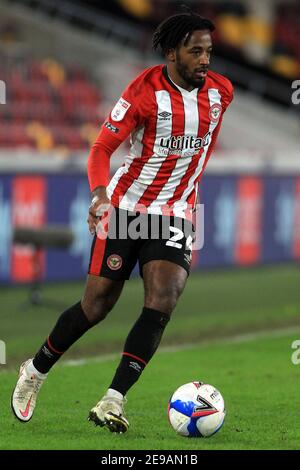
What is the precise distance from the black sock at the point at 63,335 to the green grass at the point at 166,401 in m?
0.34

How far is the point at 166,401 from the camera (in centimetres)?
757

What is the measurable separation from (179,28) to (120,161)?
8.97m

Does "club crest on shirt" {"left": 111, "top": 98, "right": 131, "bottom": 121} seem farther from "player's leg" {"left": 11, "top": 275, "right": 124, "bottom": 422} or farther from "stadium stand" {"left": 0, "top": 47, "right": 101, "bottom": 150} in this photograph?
"stadium stand" {"left": 0, "top": 47, "right": 101, "bottom": 150}

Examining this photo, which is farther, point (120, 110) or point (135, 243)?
point (135, 243)

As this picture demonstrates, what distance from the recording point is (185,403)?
6320 millimetres

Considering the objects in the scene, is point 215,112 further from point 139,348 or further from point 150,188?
point 139,348

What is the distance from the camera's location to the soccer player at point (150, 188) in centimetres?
636

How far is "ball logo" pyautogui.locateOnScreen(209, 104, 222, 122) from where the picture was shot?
263 inches

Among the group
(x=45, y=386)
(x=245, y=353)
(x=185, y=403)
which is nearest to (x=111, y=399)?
(x=185, y=403)

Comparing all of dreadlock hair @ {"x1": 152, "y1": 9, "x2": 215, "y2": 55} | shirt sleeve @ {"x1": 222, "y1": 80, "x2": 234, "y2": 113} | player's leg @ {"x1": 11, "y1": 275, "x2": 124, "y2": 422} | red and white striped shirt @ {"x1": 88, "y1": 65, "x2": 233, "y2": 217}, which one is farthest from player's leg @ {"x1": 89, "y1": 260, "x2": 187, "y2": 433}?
dreadlock hair @ {"x1": 152, "y1": 9, "x2": 215, "y2": 55}

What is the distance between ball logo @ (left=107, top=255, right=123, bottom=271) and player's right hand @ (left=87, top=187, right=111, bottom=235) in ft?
0.73

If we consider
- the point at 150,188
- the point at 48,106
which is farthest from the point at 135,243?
the point at 48,106

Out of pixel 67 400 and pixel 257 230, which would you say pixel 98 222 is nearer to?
pixel 67 400

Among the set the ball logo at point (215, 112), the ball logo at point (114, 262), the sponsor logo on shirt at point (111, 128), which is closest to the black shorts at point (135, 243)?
the ball logo at point (114, 262)
